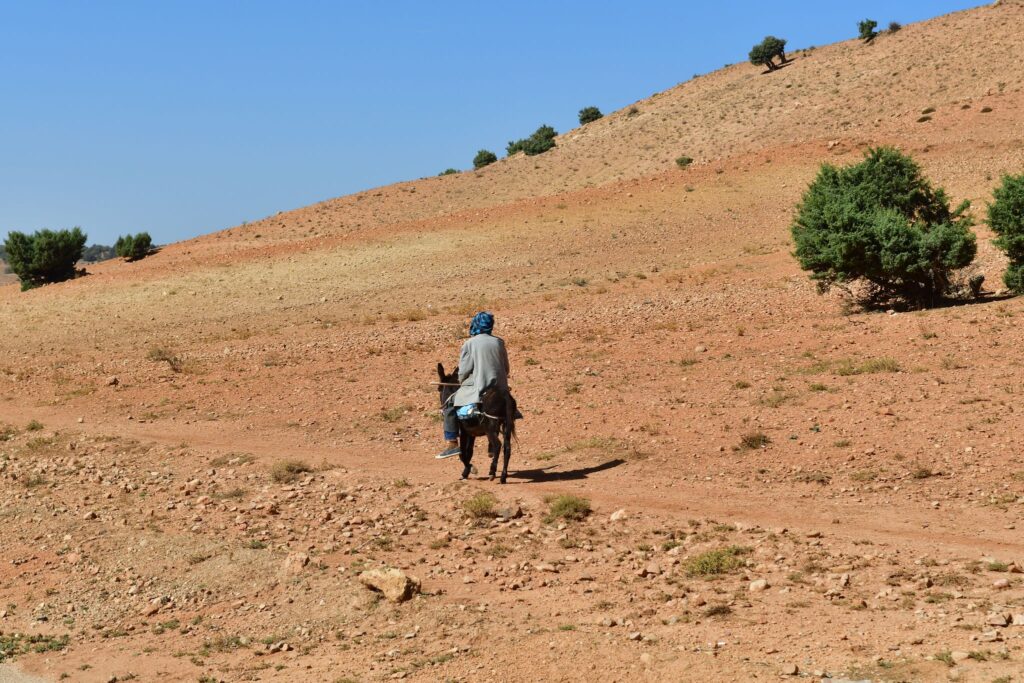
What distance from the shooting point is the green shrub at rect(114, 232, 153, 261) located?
42.7 m

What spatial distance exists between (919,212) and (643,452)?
1358 cm

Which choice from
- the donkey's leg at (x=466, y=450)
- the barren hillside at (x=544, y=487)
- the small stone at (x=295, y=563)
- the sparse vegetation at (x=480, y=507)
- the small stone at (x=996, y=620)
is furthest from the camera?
the donkey's leg at (x=466, y=450)

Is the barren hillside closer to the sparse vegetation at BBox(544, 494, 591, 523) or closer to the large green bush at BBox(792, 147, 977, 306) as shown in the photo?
the sparse vegetation at BBox(544, 494, 591, 523)

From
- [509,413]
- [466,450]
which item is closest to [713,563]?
[509,413]

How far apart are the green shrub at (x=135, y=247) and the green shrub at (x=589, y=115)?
119 ft

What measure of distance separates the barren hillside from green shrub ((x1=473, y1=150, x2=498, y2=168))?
3360cm

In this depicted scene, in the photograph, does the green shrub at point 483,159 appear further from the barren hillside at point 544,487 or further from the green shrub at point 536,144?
the barren hillside at point 544,487

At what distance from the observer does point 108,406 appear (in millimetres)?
18141

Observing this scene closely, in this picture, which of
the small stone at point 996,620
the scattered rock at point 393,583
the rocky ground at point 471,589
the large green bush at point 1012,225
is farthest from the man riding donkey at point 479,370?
the large green bush at point 1012,225

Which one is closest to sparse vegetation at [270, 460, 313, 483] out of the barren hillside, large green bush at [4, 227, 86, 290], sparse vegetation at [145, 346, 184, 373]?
the barren hillside

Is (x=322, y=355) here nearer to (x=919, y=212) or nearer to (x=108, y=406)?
(x=108, y=406)

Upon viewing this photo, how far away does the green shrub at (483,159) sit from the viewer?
6388 cm

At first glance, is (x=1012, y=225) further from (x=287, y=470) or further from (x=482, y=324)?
(x=287, y=470)

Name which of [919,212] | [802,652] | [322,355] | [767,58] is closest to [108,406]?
[322,355]
